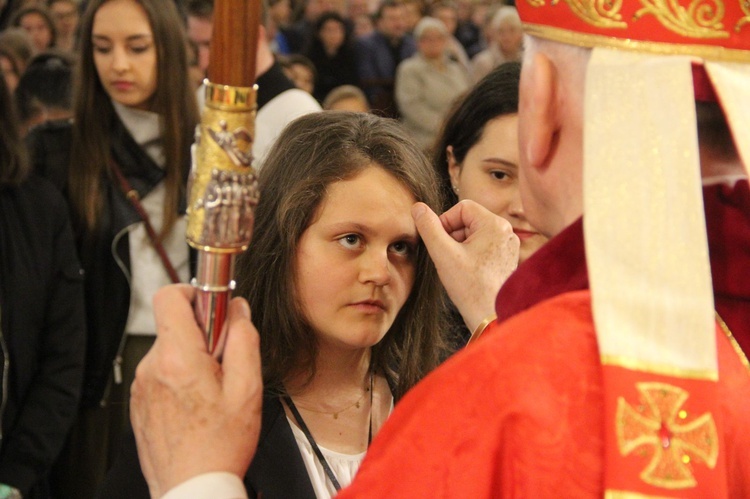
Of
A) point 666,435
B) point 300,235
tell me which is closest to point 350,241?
point 300,235

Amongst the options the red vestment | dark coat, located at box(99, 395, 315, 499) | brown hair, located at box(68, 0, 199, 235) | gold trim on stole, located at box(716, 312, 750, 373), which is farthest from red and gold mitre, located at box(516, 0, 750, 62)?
brown hair, located at box(68, 0, 199, 235)

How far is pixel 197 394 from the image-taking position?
1.34 m

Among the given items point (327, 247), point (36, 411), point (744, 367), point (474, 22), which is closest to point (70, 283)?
point (36, 411)

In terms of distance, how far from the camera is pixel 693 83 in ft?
4.26

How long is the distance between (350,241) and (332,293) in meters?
0.11

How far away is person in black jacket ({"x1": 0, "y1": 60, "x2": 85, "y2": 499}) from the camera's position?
3066mm

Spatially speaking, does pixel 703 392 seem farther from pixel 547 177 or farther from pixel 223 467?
pixel 223 467

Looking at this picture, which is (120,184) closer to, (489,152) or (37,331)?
(37,331)

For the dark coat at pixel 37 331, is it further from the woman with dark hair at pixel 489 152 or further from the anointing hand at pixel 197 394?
the anointing hand at pixel 197 394

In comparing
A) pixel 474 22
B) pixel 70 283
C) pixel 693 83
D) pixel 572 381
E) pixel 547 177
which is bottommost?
pixel 70 283

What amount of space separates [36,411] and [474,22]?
384 inches

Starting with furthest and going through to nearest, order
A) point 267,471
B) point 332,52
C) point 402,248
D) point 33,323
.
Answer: point 332,52, point 33,323, point 402,248, point 267,471

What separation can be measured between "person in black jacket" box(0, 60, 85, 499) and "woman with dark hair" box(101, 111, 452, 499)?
1177mm

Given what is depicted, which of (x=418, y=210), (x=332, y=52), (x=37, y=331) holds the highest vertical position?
(x=332, y=52)
